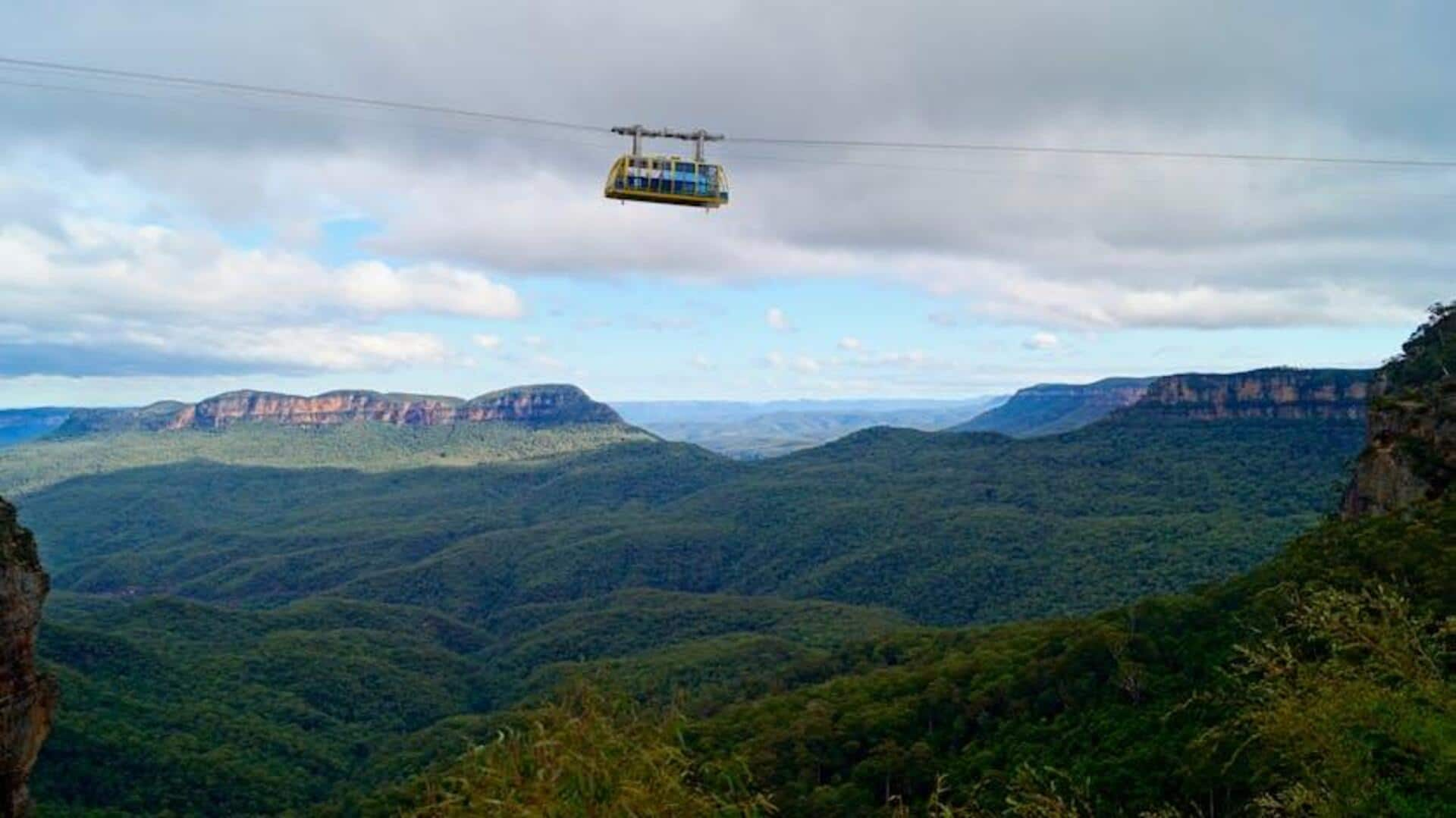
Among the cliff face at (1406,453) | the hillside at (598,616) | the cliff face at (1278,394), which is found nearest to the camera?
the cliff face at (1406,453)

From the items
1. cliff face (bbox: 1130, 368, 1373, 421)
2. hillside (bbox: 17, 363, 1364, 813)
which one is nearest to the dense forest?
hillside (bbox: 17, 363, 1364, 813)

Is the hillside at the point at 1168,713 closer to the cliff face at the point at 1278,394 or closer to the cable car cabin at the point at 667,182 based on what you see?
the cable car cabin at the point at 667,182

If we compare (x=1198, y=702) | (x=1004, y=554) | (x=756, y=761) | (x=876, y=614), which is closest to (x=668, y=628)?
(x=876, y=614)

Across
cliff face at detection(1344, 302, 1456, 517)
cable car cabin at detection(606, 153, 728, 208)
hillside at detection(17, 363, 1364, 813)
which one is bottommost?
hillside at detection(17, 363, 1364, 813)

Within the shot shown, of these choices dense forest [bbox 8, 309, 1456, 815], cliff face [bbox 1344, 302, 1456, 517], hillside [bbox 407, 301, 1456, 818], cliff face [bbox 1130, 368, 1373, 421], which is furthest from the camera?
cliff face [bbox 1130, 368, 1373, 421]

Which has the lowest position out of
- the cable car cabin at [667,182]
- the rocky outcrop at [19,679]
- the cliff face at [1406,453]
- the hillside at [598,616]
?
the hillside at [598,616]

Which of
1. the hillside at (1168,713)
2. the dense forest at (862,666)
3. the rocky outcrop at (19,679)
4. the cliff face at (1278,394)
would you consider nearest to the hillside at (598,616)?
the dense forest at (862,666)

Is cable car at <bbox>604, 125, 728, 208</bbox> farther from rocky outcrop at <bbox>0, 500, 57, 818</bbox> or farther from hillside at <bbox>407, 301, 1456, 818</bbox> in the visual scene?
rocky outcrop at <bbox>0, 500, 57, 818</bbox>
